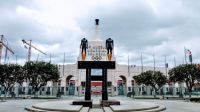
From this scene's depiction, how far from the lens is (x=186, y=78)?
2061 inches

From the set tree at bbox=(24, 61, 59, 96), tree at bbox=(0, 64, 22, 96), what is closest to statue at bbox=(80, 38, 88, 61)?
tree at bbox=(24, 61, 59, 96)

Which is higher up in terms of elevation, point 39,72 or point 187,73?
point 39,72

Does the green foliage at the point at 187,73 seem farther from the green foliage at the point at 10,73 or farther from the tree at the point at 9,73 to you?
the tree at the point at 9,73

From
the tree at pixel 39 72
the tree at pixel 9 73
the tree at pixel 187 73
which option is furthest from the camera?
the tree at pixel 39 72

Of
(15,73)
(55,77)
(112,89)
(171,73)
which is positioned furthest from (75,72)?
(171,73)

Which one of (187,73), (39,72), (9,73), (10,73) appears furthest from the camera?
(39,72)

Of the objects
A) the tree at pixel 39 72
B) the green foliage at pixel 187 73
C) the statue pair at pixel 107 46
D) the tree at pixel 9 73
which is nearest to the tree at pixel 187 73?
the green foliage at pixel 187 73

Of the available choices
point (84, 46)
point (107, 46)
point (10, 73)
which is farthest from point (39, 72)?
point (107, 46)

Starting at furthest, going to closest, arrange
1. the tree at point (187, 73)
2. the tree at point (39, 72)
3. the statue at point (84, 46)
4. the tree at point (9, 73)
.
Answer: the tree at point (39, 72), the tree at point (187, 73), the tree at point (9, 73), the statue at point (84, 46)

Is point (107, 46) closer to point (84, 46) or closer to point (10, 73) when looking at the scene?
point (84, 46)

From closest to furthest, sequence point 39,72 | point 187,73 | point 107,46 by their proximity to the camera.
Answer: point 107,46 → point 187,73 → point 39,72

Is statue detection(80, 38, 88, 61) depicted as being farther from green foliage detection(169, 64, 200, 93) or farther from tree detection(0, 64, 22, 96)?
green foliage detection(169, 64, 200, 93)

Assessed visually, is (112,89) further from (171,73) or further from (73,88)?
(171,73)

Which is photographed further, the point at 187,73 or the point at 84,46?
the point at 187,73
